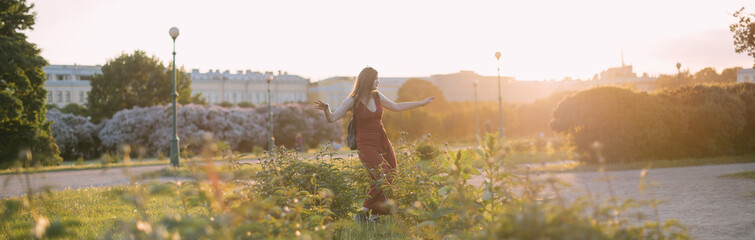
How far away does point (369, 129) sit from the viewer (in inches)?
263

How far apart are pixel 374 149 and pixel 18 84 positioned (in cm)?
2371

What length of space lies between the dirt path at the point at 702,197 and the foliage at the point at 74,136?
40140 millimetres

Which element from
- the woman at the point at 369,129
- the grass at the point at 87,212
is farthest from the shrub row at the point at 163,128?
the woman at the point at 369,129

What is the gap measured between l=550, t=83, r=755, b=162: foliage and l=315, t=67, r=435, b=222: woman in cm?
1159

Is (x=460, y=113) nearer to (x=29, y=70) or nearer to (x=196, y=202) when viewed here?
(x=29, y=70)

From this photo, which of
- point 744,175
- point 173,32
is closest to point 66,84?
point 173,32

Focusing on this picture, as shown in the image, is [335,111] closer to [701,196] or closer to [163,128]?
[701,196]

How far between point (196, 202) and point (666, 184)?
10978 mm

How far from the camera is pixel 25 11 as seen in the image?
2511 centimetres

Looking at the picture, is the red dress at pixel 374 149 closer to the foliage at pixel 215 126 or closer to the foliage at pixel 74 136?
the foliage at pixel 215 126

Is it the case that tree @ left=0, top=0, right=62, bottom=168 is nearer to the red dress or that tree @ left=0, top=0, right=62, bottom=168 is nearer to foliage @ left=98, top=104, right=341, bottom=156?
foliage @ left=98, top=104, right=341, bottom=156

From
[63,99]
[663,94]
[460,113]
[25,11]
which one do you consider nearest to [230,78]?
[63,99]

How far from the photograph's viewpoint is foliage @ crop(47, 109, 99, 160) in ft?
136

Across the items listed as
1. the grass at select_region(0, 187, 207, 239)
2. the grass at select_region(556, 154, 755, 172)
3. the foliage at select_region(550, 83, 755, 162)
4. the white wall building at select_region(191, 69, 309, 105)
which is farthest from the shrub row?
the white wall building at select_region(191, 69, 309, 105)
